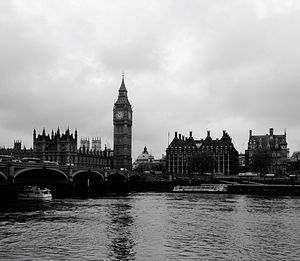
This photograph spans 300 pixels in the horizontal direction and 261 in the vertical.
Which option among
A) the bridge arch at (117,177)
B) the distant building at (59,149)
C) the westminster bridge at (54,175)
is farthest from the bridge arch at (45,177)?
the distant building at (59,149)

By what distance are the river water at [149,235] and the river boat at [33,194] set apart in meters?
20.4

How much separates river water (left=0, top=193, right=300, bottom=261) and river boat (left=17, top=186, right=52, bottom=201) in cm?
2042

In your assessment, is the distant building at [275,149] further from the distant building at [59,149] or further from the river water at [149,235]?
the river water at [149,235]

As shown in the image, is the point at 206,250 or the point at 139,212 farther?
the point at 139,212

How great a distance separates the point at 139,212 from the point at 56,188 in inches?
1676

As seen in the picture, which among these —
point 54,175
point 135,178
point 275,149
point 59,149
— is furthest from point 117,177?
point 275,149

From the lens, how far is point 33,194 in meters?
79.2

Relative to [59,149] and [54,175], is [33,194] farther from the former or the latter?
[59,149]

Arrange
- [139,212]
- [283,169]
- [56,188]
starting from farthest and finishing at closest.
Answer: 1. [283,169]
2. [56,188]
3. [139,212]

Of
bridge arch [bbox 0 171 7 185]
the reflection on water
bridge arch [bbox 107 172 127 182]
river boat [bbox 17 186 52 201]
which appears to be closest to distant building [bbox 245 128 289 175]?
bridge arch [bbox 107 172 127 182]

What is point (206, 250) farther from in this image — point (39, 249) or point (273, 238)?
point (39, 249)

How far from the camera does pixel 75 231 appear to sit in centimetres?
4147

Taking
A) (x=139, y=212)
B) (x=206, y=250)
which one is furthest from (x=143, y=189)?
(x=206, y=250)

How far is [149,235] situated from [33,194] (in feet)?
145
